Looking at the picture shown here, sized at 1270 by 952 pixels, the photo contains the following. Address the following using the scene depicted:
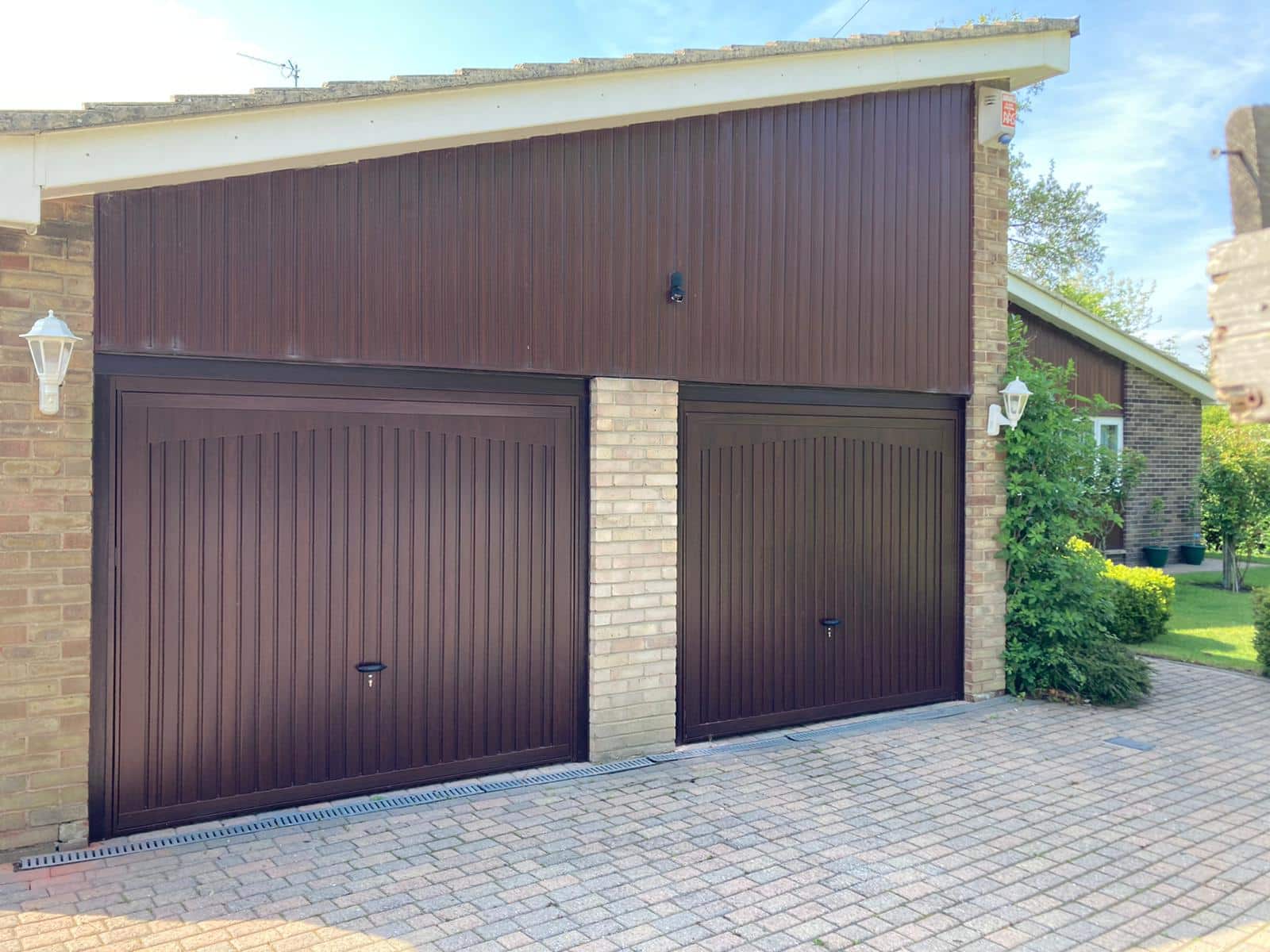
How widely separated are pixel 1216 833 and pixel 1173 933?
1.47m

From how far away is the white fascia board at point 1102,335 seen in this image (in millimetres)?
13375

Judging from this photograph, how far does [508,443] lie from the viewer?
20.1 feet

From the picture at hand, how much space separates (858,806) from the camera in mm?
5656

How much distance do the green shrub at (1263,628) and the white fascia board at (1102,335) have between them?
16.3ft

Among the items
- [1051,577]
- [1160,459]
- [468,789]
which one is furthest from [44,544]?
[1160,459]

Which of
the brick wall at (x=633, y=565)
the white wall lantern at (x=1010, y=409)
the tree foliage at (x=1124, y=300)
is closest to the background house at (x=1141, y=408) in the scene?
the white wall lantern at (x=1010, y=409)

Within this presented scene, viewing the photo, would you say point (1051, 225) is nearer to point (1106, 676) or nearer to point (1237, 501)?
point (1237, 501)

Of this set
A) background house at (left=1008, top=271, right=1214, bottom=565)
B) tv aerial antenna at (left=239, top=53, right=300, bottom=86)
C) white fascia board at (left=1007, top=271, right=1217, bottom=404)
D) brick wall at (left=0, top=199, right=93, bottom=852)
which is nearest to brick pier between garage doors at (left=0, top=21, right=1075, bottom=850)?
brick wall at (left=0, top=199, right=93, bottom=852)

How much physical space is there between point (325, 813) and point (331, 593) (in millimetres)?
1233

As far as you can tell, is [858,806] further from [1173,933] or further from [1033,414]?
[1033,414]

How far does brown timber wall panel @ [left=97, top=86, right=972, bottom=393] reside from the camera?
17.0 feet

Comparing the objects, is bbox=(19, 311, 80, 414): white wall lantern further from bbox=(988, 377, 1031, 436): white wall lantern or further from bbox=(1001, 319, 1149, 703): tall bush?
bbox=(1001, 319, 1149, 703): tall bush

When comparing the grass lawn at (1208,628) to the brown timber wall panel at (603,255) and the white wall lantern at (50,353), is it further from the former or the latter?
the white wall lantern at (50,353)

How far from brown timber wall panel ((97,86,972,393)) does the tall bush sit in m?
0.88
